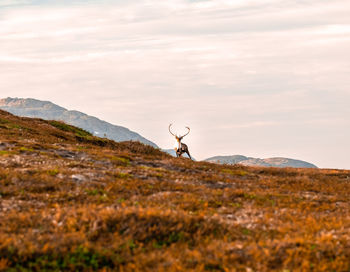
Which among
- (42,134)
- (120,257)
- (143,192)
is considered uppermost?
(42,134)

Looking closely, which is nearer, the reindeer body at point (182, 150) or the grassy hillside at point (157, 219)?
the grassy hillside at point (157, 219)

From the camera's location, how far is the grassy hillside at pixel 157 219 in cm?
1305

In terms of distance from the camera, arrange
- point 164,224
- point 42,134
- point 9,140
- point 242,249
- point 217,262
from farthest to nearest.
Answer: point 42,134
point 9,140
point 164,224
point 242,249
point 217,262

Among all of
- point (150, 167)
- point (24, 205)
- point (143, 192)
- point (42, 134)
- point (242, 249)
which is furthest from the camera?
point (42, 134)

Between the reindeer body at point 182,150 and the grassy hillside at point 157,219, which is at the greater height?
the reindeer body at point 182,150

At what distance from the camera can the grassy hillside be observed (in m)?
13.1

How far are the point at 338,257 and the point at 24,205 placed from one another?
1203cm

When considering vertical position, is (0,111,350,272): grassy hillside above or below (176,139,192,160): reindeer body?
below

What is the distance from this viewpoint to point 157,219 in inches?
622

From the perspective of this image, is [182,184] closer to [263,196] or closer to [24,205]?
[263,196]

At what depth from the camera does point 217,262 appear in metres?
12.9

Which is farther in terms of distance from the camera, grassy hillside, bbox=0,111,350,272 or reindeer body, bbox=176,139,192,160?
Result: reindeer body, bbox=176,139,192,160

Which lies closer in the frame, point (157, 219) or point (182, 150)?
point (157, 219)

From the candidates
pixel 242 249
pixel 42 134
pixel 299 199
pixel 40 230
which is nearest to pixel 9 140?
pixel 42 134
